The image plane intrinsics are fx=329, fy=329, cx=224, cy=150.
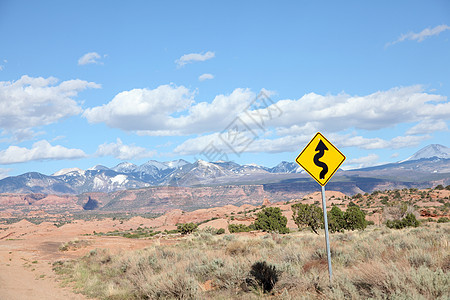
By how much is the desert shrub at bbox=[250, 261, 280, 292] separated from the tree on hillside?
2900 cm

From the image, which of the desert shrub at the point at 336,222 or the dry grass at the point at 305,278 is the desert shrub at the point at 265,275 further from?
the desert shrub at the point at 336,222

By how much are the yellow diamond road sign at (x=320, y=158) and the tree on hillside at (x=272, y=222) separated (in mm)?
30816

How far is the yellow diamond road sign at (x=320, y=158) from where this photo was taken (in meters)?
9.08

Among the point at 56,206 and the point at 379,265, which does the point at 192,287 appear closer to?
the point at 379,265

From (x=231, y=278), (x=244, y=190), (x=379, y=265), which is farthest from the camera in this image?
(x=244, y=190)

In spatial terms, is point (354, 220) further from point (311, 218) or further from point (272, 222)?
point (272, 222)

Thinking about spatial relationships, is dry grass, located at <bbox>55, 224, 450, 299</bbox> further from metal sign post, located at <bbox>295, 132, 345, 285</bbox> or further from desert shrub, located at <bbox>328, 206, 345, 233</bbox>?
desert shrub, located at <bbox>328, 206, 345, 233</bbox>

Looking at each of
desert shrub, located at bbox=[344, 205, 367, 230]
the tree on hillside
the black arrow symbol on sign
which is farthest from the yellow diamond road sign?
the tree on hillside

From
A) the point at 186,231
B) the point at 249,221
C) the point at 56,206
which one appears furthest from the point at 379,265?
the point at 56,206

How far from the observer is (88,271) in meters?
16.5

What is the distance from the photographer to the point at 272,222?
1571 inches

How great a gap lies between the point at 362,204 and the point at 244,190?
128 meters

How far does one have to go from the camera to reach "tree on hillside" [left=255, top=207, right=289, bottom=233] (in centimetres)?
3938

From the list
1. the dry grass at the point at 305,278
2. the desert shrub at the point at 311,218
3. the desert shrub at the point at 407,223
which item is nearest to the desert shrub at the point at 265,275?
the dry grass at the point at 305,278
